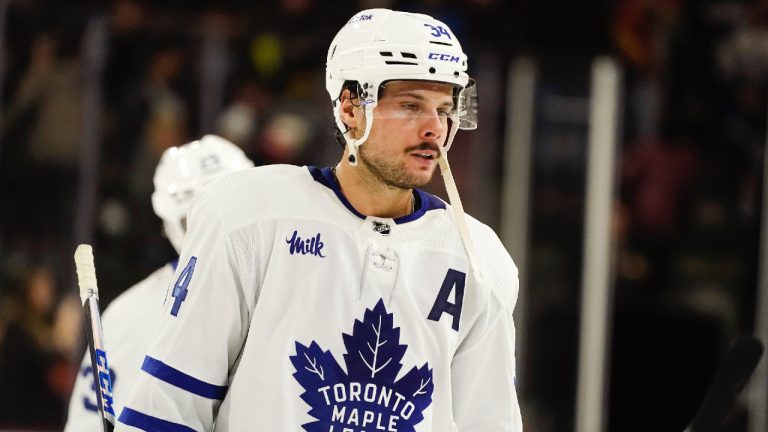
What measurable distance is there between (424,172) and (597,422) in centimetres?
261

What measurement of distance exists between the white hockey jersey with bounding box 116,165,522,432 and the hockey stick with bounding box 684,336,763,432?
73 centimetres

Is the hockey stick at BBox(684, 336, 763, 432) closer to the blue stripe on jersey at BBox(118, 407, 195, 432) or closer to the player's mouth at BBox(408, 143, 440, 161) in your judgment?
the player's mouth at BBox(408, 143, 440, 161)

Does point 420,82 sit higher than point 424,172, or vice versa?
point 420,82

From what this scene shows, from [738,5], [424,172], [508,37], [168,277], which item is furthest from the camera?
[738,5]

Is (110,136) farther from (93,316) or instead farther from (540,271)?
(93,316)

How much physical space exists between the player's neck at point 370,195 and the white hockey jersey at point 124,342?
847 mm

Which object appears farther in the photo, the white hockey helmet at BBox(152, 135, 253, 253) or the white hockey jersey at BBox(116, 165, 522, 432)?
the white hockey helmet at BBox(152, 135, 253, 253)

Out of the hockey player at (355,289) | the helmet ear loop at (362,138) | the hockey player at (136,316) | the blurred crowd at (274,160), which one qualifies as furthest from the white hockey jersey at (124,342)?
the blurred crowd at (274,160)

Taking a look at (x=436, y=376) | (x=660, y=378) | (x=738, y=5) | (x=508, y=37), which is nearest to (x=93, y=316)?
(x=436, y=376)

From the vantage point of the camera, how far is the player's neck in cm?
223

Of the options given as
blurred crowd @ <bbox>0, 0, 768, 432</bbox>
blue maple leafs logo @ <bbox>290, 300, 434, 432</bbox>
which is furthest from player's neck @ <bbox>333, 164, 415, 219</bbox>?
blurred crowd @ <bbox>0, 0, 768, 432</bbox>

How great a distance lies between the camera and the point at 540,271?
486cm

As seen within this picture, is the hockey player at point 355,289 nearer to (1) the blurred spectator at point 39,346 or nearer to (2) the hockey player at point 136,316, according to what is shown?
(2) the hockey player at point 136,316

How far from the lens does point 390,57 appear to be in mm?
2176
